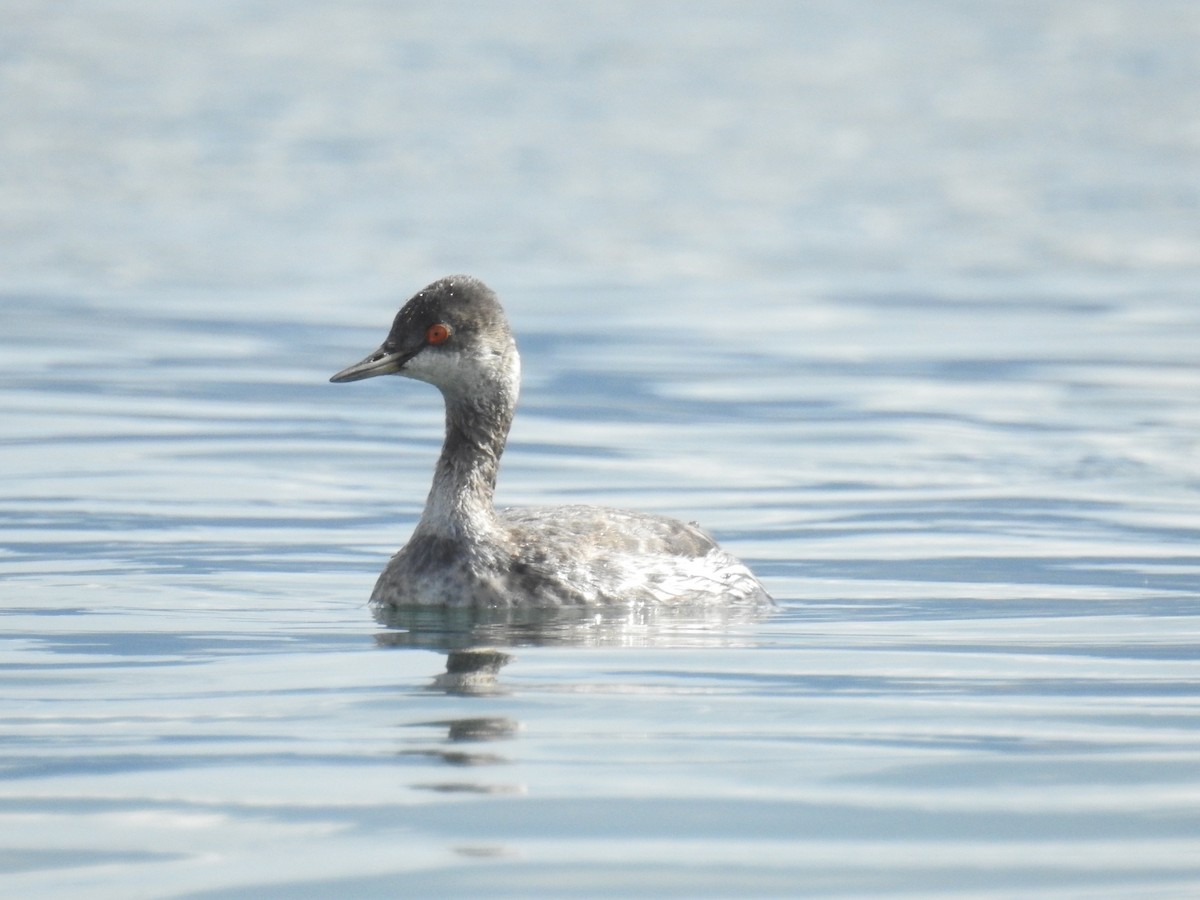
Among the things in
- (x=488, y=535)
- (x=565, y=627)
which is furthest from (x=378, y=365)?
(x=565, y=627)

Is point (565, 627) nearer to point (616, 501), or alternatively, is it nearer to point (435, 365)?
point (435, 365)

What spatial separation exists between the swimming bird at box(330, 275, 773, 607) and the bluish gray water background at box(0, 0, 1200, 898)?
0.45m

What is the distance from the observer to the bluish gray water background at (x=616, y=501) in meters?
8.24

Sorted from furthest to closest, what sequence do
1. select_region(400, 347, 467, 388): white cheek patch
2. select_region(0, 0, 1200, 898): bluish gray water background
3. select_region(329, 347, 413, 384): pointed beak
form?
1. select_region(400, 347, 467, 388): white cheek patch
2. select_region(329, 347, 413, 384): pointed beak
3. select_region(0, 0, 1200, 898): bluish gray water background

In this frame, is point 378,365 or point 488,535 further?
point 488,535

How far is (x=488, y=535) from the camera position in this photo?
1350 cm

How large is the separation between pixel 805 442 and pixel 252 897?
14.0 meters

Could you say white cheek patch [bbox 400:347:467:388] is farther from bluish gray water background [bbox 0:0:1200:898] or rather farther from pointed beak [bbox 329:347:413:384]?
bluish gray water background [bbox 0:0:1200:898]

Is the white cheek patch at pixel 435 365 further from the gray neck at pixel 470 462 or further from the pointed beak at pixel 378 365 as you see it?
the gray neck at pixel 470 462

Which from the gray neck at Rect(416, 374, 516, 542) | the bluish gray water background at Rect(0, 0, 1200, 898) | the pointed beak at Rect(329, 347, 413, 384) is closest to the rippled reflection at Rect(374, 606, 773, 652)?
the bluish gray water background at Rect(0, 0, 1200, 898)

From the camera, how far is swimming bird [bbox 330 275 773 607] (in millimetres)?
13281

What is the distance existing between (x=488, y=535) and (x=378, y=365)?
1.10 m

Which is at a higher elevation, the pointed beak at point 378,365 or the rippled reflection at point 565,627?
the pointed beak at point 378,365

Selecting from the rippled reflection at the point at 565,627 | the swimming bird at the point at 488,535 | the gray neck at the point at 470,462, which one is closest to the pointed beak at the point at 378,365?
the swimming bird at the point at 488,535
